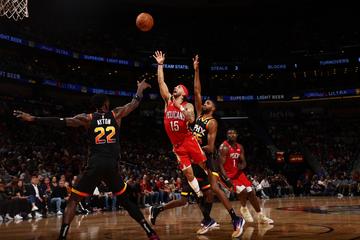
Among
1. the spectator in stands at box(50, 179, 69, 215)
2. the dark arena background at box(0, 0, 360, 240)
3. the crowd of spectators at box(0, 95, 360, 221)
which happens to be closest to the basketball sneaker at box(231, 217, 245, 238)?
the crowd of spectators at box(0, 95, 360, 221)

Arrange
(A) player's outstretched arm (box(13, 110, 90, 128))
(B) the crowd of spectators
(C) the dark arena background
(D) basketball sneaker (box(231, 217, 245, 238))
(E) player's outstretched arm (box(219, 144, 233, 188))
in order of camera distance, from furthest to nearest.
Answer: (C) the dark arena background → (B) the crowd of spectators → (E) player's outstretched arm (box(219, 144, 233, 188)) → (D) basketball sneaker (box(231, 217, 245, 238)) → (A) player's outstretched arm (box(13, 110, 90, 128))

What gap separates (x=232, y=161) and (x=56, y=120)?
3.83 meters

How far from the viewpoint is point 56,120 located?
525 cm

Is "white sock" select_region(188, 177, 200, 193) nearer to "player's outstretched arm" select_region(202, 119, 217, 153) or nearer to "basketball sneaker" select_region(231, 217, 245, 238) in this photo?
"player's outstretched arm" select_region(202, 119, 217, 153)

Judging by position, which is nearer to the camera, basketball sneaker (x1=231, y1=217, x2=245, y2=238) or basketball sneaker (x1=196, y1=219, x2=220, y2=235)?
basketball sneaker (x1=231, y1=217, x2=245, y2=238)

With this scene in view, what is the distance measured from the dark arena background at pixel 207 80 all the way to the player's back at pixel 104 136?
1168 centimetres

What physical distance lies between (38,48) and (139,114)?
893cm

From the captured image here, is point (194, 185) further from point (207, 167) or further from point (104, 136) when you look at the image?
point (104, 136)

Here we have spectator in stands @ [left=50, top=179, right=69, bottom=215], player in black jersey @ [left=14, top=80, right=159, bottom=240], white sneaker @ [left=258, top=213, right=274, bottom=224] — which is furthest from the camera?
spectator in stands @ [left=50, top=179, right=69, bottom=215]

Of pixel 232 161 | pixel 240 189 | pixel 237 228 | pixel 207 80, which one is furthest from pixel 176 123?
pixel 207 80

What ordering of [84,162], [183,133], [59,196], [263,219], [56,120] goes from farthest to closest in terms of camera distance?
[84,162] < [59,196] < [263,219] < [183,133] < [56,120]

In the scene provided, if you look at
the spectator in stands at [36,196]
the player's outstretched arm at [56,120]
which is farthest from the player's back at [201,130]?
the spectator in stands at [36,196]

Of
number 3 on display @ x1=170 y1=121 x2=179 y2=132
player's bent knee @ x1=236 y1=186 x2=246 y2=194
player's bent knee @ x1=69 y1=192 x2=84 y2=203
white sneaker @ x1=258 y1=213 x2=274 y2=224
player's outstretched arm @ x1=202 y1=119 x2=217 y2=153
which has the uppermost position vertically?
number 3 on display @ x1=170 y1=121 x2=179 y2=132

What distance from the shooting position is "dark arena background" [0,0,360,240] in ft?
75.1
